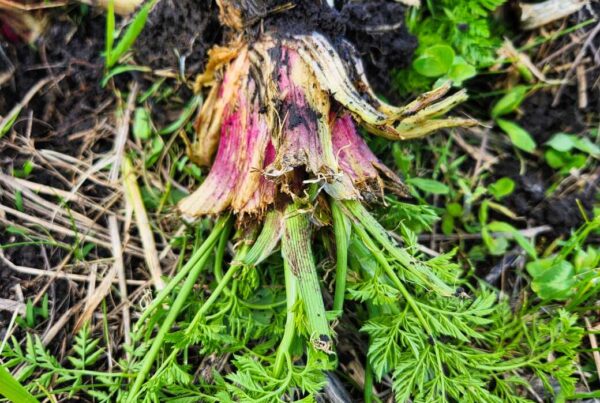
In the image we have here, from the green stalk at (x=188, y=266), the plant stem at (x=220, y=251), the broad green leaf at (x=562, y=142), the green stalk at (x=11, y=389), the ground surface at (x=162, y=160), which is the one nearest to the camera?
the green stalk at (x=11, y=389)

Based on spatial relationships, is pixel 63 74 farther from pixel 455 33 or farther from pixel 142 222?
pixel 455 33

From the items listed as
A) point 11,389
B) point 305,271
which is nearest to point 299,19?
point 305,271

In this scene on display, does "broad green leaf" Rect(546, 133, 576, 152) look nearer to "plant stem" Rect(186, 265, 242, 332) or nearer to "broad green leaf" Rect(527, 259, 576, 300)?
"broad green leaf" Rect(527, 259, 576, 300)

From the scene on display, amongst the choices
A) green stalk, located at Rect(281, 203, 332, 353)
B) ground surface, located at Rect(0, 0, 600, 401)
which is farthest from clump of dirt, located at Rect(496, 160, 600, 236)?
green stalk, located at Rect(281, 203, 332, 353)

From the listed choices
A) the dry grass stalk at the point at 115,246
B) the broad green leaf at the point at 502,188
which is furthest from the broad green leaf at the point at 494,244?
the dry grass stalk at the point at 115,246

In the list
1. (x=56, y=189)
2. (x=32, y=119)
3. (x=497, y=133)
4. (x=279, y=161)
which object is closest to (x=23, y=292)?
(x=56, y=189)

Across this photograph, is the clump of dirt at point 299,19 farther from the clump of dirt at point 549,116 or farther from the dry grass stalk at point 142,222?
the clump of dirt at point 549,116
